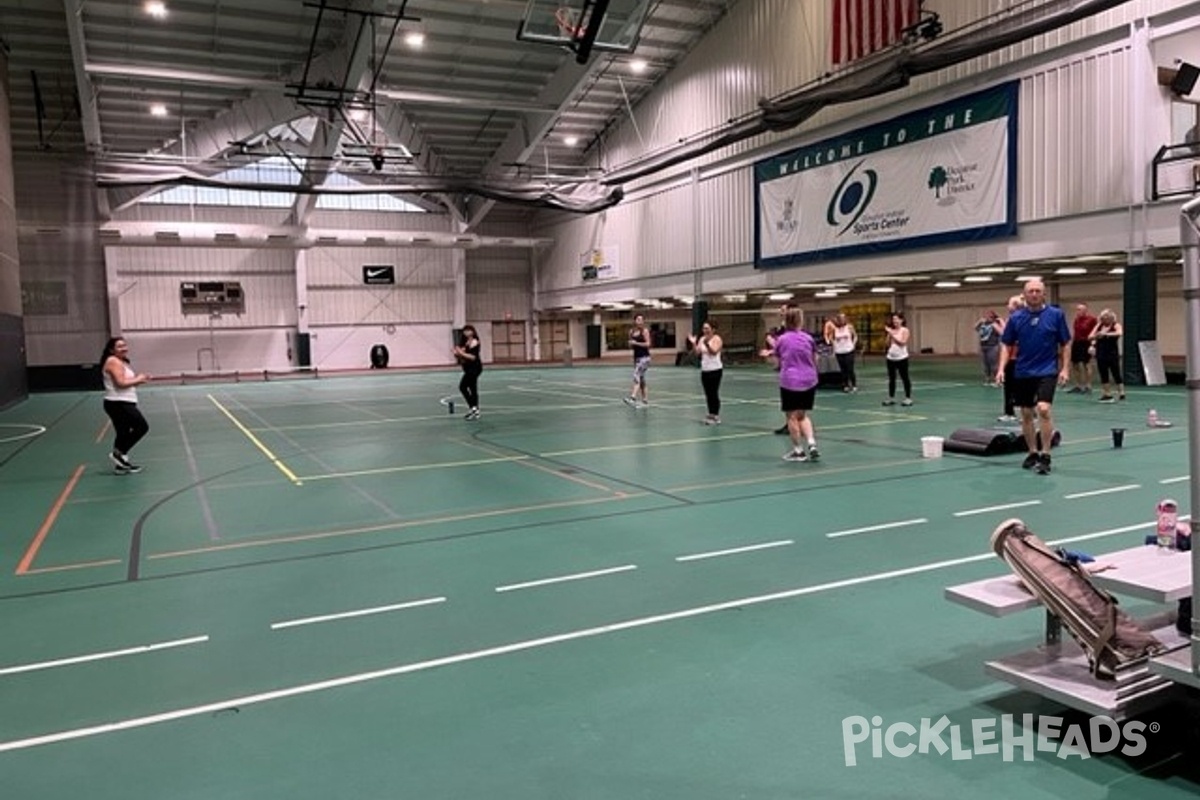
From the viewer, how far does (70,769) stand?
3432 mm

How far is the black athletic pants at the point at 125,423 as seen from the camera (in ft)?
36.7

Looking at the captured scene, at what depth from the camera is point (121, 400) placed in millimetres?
11172

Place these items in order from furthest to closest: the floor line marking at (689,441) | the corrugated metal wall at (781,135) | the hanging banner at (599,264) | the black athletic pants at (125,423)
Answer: the hanging banner at (599,264) → the corrugated metal wall at (781,135) → the floor line marking at (689,441) → the black athletic pants at (125,423)

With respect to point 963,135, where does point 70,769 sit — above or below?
below

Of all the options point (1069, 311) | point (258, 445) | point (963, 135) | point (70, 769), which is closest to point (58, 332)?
point (258, 445)

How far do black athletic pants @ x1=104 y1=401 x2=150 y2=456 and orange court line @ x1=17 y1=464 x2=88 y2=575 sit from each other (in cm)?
69

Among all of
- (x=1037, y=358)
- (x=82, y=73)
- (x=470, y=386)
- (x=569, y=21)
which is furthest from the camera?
(x=82, y=73)

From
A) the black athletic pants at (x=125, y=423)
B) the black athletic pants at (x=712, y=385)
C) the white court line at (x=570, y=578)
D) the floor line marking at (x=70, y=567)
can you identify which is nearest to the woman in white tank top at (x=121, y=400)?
the black athletic pants at (x=125, y=423)

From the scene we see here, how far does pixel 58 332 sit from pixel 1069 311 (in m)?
39.0

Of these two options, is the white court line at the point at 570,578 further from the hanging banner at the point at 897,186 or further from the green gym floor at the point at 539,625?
the hanging banner at the point at 897,186

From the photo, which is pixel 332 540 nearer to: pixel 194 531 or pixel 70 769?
pixel 194 531

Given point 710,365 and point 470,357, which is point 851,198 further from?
point 470,357

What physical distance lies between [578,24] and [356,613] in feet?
52.2

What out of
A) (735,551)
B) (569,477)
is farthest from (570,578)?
(569,477)
